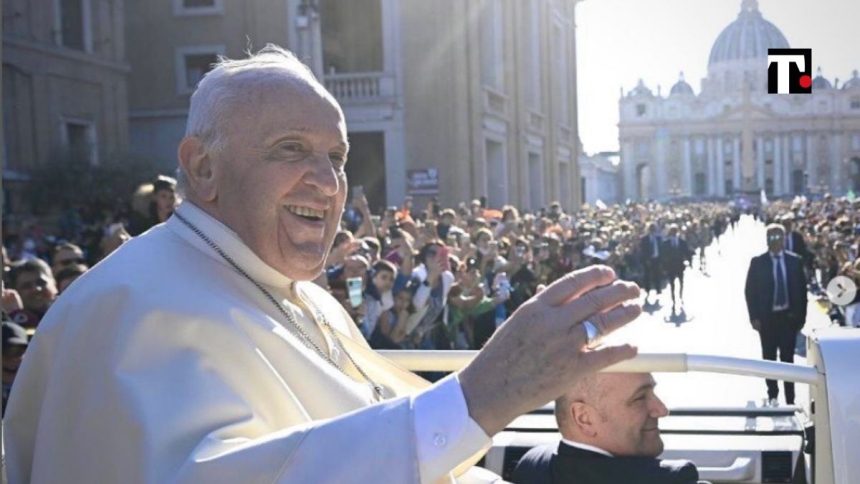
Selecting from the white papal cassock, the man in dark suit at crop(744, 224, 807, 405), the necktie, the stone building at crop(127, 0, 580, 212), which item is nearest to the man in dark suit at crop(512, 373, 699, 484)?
the white papal cassock

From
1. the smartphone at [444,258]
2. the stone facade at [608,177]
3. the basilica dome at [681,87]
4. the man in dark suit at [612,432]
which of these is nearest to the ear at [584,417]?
the man in dark suit at [612,432]

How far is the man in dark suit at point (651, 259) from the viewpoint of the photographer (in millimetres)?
25109

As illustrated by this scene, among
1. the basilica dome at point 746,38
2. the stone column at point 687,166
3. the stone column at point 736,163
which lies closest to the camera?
the stone column at point 736,163

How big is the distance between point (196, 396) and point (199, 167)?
0.62 meters

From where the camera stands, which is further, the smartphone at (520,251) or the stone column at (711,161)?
the stone column at (711,161)

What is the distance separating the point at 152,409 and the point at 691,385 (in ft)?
30.4

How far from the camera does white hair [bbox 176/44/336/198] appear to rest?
220 cm

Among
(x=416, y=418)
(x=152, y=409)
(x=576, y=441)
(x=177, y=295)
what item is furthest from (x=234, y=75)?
(x=576, y=441)

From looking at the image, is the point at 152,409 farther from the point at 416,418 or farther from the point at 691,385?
the point at 691,385

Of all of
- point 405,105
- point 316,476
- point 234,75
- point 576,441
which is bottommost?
point 576,441

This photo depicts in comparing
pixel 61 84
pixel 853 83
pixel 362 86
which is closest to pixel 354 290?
pixel 61 84

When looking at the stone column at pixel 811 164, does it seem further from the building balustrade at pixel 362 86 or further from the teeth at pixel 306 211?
the teeth at pixel 306 211

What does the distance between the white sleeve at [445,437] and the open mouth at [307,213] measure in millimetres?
601

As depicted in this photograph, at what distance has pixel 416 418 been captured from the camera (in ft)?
5.75
